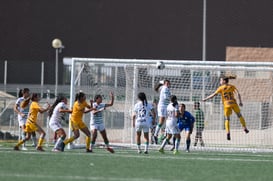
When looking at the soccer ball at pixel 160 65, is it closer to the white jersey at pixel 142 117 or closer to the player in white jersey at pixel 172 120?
the player in white jersey at pixel 172 120

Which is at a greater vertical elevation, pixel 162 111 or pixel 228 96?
pixel 228 96

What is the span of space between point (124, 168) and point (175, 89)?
544 inches

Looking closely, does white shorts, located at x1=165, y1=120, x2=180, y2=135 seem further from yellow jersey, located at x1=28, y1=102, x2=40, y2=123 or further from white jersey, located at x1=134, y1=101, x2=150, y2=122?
yellow jersey, located at x1=28, y1=102, x2=40, y2=123

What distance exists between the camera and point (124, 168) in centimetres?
1673

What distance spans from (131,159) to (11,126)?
17.0m

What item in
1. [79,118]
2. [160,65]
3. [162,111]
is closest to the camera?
[79,118]

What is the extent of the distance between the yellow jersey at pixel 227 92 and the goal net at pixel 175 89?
6.58 ft

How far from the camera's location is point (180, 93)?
30.6 meters

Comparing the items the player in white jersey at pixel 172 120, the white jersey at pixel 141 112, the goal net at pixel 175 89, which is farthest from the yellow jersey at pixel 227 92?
the white jersey at pixel 141 112

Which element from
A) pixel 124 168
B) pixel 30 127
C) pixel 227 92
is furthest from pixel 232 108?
pixel 124 168

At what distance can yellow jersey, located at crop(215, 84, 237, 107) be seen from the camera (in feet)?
82.5

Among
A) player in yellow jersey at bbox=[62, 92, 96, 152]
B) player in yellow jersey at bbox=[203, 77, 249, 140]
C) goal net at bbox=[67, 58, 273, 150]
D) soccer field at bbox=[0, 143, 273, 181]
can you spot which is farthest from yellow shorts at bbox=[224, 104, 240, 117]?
soccer field at bbox=[0, 143, 273, 181]

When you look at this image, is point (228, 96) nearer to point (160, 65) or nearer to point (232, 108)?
point (232, 108)

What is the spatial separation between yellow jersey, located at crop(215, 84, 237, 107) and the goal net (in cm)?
201
